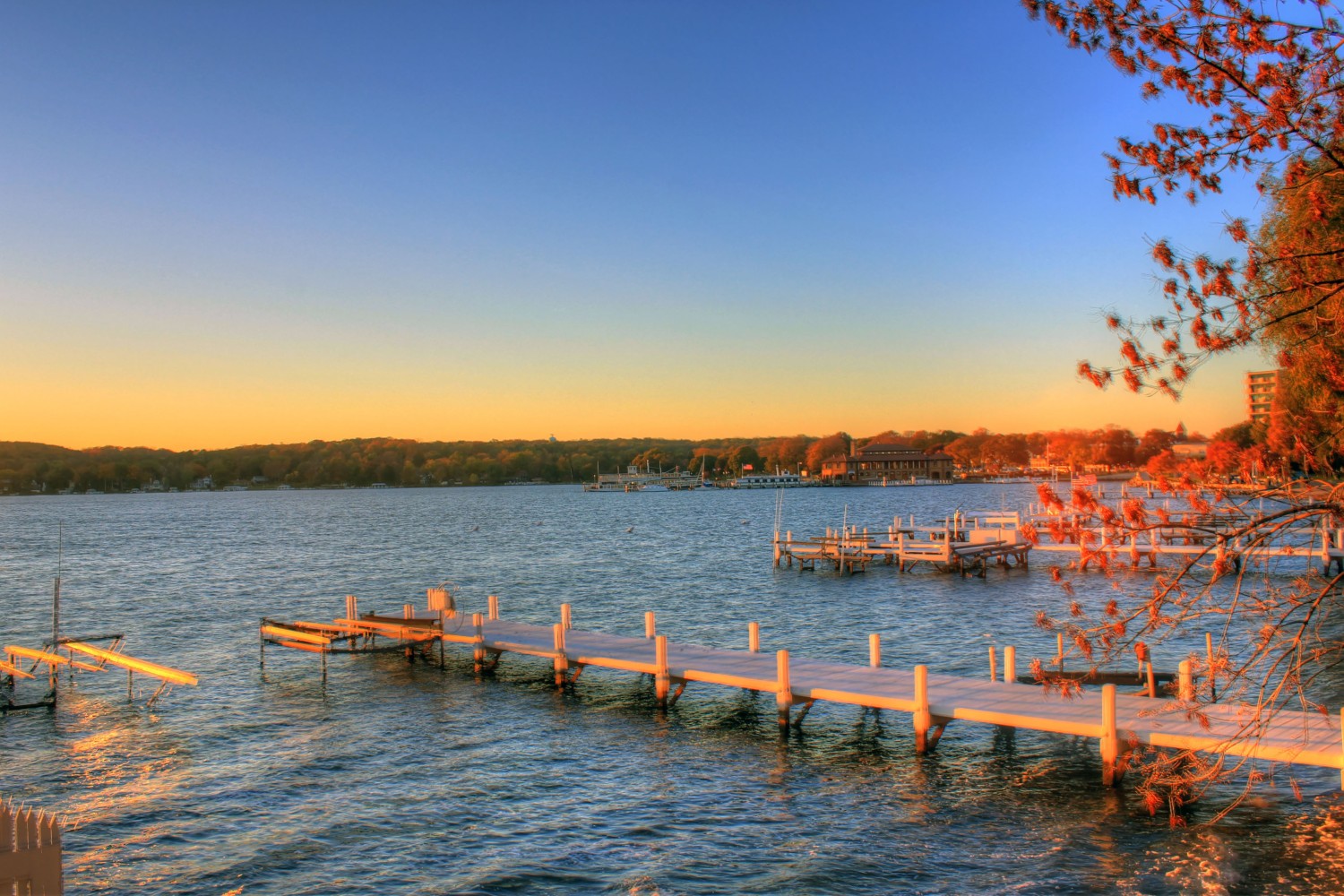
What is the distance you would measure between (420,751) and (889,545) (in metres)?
36.5

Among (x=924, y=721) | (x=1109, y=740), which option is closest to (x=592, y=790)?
(x=924, y=721)

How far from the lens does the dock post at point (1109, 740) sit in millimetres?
15617

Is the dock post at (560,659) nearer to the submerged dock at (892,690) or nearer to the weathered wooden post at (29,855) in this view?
the submerged dock at (892,690)

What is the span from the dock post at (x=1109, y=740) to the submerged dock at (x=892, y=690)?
0.06 ft

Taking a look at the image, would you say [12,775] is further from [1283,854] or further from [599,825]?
[1283,854]

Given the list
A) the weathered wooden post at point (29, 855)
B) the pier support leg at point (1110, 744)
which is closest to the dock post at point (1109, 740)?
the pier support leg at point (1110, 744)

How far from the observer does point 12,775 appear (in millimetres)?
18422

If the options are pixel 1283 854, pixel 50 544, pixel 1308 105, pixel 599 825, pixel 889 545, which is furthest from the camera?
pixel 50 544

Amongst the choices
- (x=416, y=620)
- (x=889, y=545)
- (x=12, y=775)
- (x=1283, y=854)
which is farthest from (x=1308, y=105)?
(x=889, y=545)

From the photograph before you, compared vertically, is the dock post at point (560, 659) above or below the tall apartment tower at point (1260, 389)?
below

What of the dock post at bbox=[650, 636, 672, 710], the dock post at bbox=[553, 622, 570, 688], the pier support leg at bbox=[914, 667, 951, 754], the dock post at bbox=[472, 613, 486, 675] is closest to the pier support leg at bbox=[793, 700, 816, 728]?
the pier support leg at bbox=[914, 667, 951, 754]

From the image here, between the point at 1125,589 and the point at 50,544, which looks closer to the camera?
the point at 1125,589

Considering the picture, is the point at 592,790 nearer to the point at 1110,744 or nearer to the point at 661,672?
the point at 661,672

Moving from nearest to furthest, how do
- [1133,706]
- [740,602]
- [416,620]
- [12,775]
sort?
[1133,706]
[12,775]
[416,620]
[740,602]
